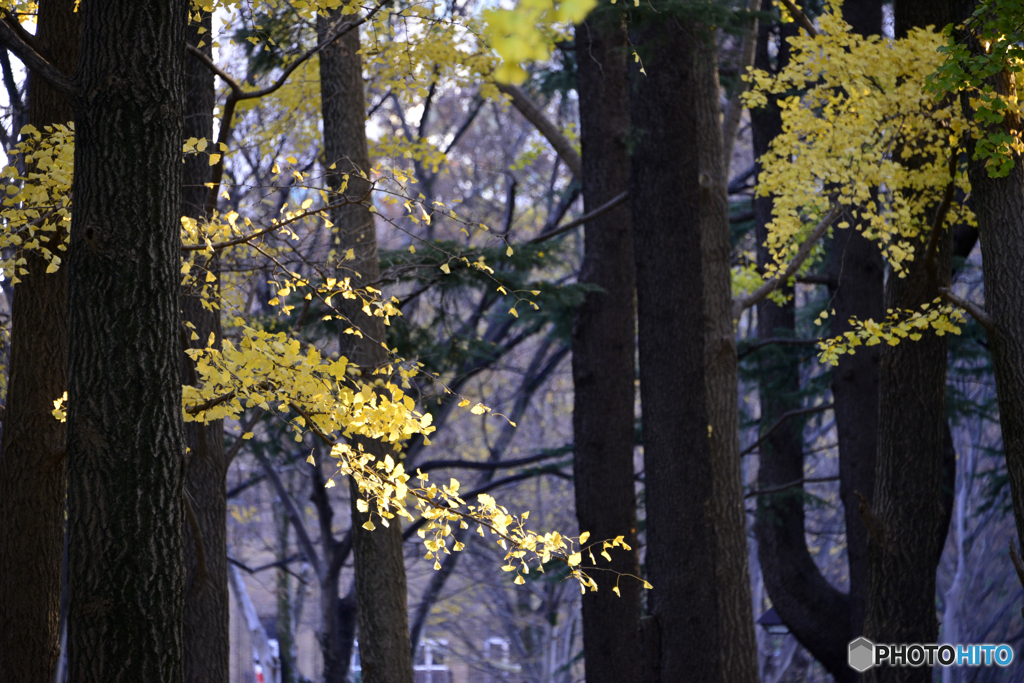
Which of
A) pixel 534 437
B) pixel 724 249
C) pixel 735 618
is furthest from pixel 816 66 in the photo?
pixel 534 437

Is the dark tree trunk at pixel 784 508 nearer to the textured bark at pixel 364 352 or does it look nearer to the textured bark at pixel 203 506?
the textured bark at pixel 364 352

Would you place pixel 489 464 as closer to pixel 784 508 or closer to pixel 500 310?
pixel 500 310

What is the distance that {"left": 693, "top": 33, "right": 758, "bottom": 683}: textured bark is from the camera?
595 centimetres

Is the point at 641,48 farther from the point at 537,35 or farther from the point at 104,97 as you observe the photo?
the point at 537,35

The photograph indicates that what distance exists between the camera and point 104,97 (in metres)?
2.76

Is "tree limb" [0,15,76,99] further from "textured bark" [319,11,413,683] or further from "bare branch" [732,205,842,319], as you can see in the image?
"bare branch" [732,205,842,319]

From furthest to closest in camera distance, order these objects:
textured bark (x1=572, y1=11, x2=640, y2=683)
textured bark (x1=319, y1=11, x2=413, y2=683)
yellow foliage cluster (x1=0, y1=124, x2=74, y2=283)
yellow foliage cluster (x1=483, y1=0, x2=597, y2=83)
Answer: textured bark (x1=572, y1=11, x2=640, y2=683) < textured bark (x1=319, y1=11, x2=413, y2=683) < yellow foliage cluster (x1=0, y1=124, x2=74, y2=283) < yellow foliage cluster (x1=483, y1=0, x2=597, y2=83)

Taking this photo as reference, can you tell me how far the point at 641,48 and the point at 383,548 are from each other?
159 inches

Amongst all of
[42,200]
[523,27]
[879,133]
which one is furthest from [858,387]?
[523,27]

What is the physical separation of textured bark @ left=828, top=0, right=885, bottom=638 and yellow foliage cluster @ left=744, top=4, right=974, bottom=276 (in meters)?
2.48

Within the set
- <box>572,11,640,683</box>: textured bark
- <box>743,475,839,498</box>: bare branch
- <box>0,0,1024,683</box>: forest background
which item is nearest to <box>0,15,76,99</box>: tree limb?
<box>0,0,1024,683</box>: forest background

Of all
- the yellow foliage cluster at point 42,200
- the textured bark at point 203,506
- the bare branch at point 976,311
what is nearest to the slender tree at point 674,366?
the bare branch at point 976,311

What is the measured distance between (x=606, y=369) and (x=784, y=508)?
3.41 meters

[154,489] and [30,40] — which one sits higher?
[30,40]
